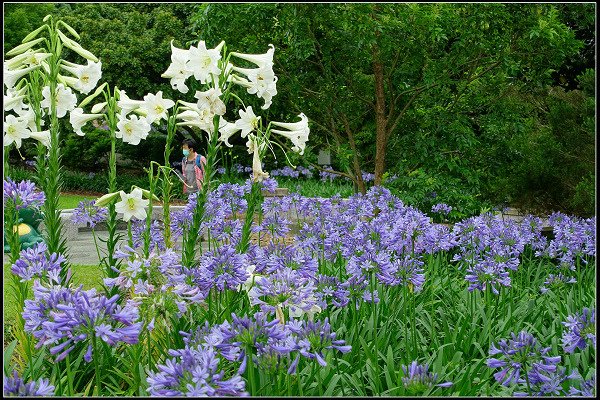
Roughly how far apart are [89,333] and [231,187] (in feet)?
13.6

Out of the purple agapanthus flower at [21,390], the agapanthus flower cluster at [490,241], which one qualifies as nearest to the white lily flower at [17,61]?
the purple agapanthus flower at [21,390]

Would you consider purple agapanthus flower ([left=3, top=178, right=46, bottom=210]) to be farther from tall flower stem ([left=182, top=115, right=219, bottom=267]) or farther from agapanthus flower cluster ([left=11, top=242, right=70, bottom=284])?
tall flower stem ([left=182, top=115, right=219, bottom=267])

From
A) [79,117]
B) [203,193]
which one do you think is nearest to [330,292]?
[203,193]

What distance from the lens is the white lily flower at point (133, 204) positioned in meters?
3.32

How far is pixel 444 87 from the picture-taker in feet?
27.0

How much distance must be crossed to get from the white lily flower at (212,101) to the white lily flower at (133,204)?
1.68 ft

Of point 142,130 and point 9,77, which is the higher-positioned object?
point 9,77

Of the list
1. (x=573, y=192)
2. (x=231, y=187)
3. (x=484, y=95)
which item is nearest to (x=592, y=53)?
(x=484, y=95)

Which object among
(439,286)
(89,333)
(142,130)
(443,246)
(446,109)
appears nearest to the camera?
(89,333)

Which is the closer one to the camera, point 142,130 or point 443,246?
point 142,130

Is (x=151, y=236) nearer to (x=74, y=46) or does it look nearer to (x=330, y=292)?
(x=74, y=46)

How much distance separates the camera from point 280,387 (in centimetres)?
252

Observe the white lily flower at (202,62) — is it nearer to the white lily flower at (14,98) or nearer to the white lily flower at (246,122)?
the white lily flower at (246,122)

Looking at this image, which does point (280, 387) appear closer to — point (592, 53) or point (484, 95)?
point (484, 95)
